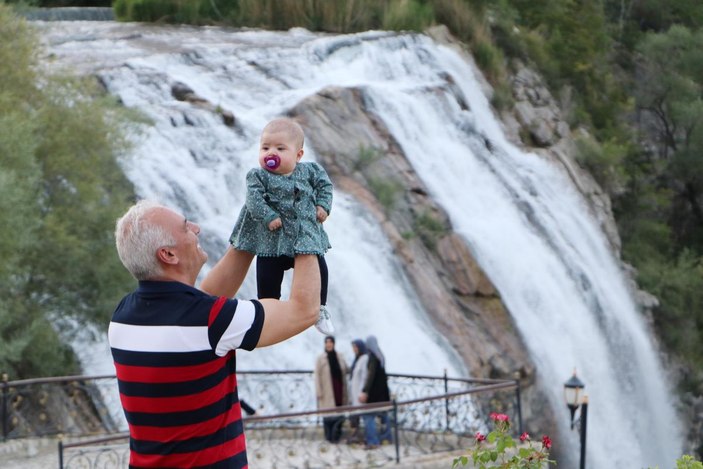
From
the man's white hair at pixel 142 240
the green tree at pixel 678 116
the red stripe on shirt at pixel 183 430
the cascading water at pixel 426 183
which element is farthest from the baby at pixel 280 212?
the green tree at pixel 678 116

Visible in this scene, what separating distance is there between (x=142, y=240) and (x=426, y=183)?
19547mm

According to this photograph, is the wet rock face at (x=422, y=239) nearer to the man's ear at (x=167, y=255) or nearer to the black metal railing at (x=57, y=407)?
the black metal railing at (x=57, y=407)

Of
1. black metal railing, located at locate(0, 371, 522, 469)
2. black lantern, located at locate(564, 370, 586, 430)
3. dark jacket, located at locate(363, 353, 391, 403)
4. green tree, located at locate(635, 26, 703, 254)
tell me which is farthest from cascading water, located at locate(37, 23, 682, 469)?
green tree, located at locate(635, 26, 703, 254)

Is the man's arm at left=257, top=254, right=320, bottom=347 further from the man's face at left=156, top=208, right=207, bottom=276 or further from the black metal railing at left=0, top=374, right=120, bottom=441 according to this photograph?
the black metal railing at left=0, top=374, right=120, bottom=441

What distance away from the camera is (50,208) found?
16531mm

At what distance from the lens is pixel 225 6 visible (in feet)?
102

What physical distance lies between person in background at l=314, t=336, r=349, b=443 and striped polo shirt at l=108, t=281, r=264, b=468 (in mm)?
9890

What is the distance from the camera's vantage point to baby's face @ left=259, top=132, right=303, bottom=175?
4.35 meters

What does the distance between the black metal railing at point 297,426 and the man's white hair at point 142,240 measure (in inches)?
321

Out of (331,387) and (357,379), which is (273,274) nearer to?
(357,379)

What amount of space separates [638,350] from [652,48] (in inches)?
557

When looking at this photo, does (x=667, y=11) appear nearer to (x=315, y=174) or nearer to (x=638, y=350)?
(x=638, y=350)

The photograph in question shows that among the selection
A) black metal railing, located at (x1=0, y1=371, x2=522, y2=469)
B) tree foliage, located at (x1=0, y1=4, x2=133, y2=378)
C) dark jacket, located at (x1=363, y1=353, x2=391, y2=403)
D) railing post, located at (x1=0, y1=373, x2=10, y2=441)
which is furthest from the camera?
tree foliage, located at (x1=0, y1=4, x2=133, y2=378)

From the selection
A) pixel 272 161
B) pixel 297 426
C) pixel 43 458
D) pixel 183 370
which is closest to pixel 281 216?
pixel 272 161
